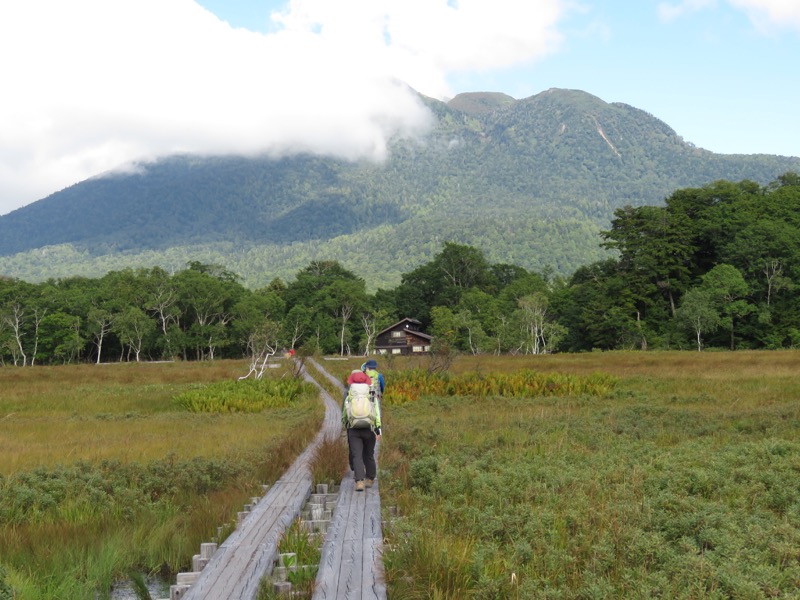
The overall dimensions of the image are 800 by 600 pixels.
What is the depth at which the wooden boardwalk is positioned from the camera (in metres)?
5.58

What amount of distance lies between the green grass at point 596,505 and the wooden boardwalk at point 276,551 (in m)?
0.28

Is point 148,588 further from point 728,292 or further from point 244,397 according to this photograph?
point 728,292

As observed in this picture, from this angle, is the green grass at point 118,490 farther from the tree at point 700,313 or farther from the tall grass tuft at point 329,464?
the tree at point 700,313

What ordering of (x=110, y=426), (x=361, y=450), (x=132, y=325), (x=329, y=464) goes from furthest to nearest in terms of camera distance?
(x=132, y=325), (x=110, y=426), (x=329, y=464), (x=361, y=450)

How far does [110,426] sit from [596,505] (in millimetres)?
17574

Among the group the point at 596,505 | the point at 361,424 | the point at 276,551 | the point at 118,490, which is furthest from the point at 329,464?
the point at 596,505

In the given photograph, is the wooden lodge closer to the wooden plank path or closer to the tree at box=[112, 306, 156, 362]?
the tree at box=[112, 306, 156, 362]

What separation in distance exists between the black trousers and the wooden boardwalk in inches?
14.5

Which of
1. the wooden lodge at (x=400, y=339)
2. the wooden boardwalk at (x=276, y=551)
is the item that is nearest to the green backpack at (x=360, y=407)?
the wooden boardwalk at (x=276, y=551)

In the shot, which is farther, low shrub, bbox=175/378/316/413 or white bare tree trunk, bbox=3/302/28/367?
white bare tree trunk, bbox=3/302/28/367

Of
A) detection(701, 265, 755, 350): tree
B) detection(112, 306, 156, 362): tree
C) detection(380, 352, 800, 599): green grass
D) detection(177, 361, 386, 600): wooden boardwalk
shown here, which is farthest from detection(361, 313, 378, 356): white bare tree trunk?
detection(177, 361, 386, 600): wooden boardwalk

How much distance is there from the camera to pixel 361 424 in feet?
32.3

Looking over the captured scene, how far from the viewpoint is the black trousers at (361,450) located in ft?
32.3

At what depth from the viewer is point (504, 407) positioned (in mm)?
→ 23500
